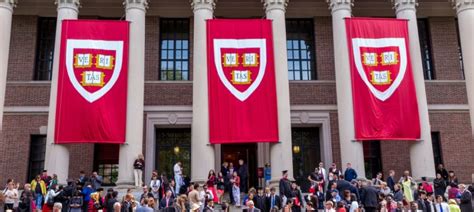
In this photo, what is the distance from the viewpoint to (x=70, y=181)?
685 inches

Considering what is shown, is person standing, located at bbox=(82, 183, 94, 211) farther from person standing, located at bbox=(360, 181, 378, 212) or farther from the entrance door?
the entrance door

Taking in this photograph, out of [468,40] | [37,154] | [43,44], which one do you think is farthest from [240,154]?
[468,40]

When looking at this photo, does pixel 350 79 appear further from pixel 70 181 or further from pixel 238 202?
pixel 70 181

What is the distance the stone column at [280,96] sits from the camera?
68.6ft

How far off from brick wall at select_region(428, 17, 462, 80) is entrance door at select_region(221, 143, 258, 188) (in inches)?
395

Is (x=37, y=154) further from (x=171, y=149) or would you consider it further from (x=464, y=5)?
(x=464, y=5)

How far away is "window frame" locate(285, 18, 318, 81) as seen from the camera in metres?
26.6

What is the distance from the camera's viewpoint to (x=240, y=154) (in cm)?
2592

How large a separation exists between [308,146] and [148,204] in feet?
44.1

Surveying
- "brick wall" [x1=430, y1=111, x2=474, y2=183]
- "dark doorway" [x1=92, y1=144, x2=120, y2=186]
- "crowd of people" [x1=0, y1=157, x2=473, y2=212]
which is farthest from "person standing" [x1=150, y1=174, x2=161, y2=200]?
"brick wall" [x1=430, y1=111, x2=474, y2=183]

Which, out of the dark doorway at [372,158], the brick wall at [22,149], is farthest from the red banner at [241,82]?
the brick wall at [22,149]

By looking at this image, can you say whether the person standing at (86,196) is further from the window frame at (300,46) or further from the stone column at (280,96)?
the window frame at (300,46)

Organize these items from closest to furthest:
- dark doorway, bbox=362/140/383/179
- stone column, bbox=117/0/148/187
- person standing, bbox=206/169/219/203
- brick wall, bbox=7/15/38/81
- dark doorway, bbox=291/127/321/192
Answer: person standing, bbox=206/169/219/203
stone column, bbox=117/0/148/187
dark doorway, bbox=291/127/321/192
brick wall, bbox=7/15/38/81
dark doorway, bbox=362/140/383/179

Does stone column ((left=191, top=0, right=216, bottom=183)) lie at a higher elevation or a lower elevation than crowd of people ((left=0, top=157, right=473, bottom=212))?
higher
